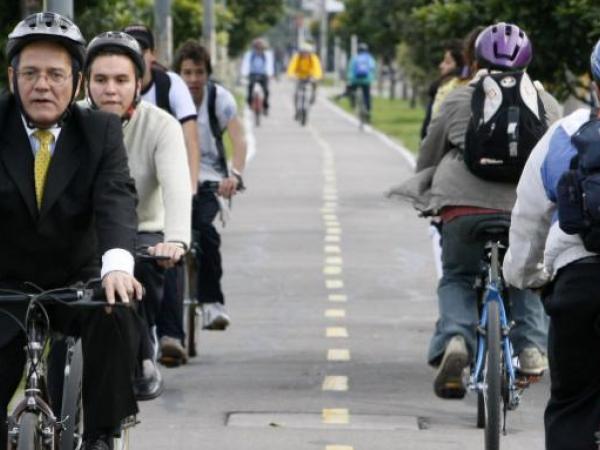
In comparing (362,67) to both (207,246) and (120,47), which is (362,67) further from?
(120,47)

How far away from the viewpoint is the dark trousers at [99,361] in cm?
648

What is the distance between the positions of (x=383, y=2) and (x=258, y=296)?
4221 cm

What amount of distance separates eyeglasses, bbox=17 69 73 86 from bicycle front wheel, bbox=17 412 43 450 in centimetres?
107

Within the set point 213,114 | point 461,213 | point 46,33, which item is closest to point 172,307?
point 213,114

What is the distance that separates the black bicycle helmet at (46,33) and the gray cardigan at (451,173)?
312 cm

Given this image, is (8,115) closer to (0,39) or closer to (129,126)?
(129,126)

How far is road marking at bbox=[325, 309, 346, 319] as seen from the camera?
1443cm

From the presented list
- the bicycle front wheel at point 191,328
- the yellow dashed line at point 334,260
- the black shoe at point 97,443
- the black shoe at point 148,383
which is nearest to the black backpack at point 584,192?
the black shoe at point 97,443

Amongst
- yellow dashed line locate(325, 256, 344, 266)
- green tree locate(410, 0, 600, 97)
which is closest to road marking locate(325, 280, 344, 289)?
yellow dashed line locate(325, 256, 344, 266)

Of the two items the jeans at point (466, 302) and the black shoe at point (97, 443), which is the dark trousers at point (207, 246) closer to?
the jeans at point (466, 302)

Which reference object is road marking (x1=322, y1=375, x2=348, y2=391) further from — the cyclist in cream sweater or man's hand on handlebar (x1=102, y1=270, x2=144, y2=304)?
man's hand on handlebar (x1=102, y1=270, x2=144, y2=304)

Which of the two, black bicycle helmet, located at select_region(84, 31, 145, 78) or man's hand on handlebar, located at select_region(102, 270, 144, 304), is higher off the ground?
black bicycle helmet, located at select_region(84, 31, 145, 78)

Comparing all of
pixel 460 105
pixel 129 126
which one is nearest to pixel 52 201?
pixel 129 126

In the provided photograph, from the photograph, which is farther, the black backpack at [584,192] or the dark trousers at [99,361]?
the dark trousers at [99,361]
